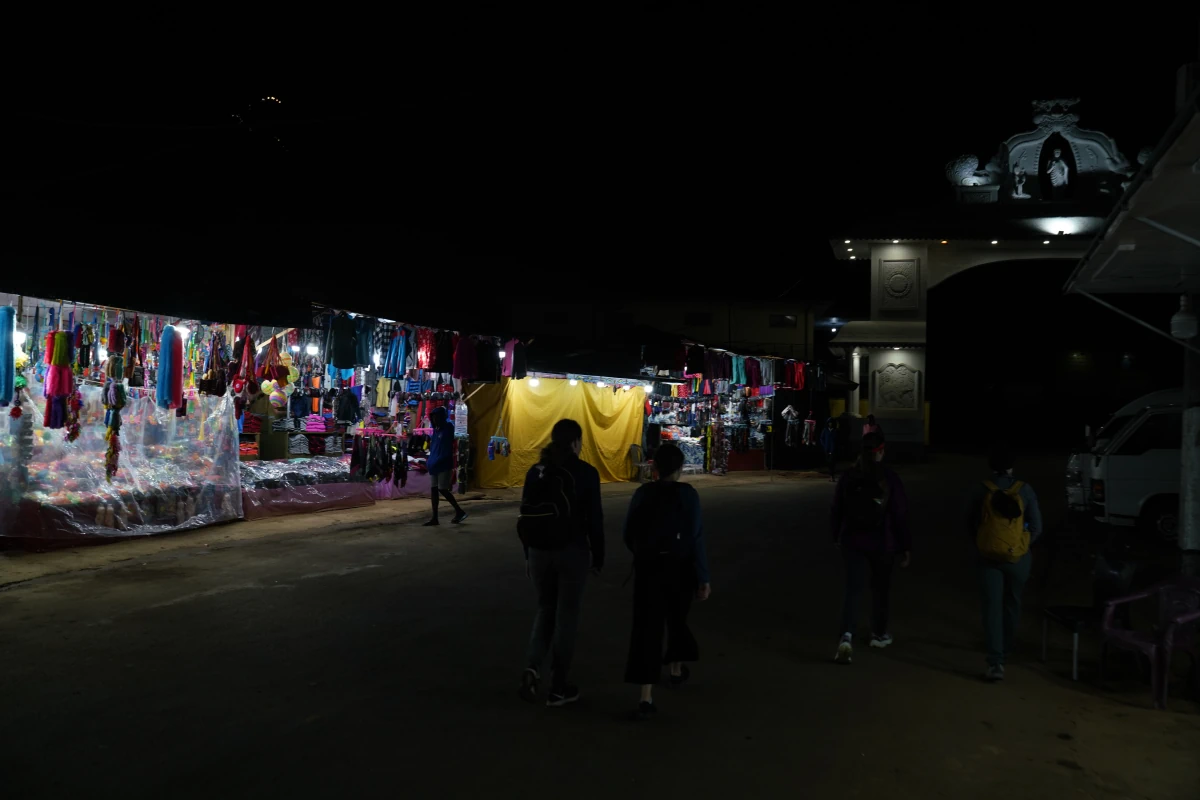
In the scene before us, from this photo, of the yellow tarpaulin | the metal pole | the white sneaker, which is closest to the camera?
the white sneaker

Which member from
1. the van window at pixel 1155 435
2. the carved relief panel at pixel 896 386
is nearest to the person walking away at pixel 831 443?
the carved relief panel at pixel 896 386

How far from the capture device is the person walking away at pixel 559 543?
514cm

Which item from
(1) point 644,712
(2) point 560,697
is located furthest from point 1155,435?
(2) point 560,697

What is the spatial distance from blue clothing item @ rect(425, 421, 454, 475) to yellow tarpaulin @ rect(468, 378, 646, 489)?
13.8 ft

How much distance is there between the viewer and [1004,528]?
19.1 ft

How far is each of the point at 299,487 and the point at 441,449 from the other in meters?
2.79

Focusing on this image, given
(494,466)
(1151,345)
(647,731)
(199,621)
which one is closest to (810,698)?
(647,731)

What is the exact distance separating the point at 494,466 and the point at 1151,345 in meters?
43.5

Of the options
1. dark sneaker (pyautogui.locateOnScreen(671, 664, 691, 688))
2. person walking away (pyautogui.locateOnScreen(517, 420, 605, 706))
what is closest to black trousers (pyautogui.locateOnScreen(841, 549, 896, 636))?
dark sneaker (pyautogui.locateOnScreen(671, 664, 691, 688))

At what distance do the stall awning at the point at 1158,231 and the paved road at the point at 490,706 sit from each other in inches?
131

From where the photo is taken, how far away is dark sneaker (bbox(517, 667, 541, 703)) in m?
5.25

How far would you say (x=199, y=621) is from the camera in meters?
7.12

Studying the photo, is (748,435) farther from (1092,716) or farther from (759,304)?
(1092,716)

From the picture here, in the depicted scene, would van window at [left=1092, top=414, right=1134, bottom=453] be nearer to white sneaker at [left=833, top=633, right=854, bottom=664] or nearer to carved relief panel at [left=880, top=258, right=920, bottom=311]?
white sneaker at [left=833, top=633, right=854, bottom=664]
